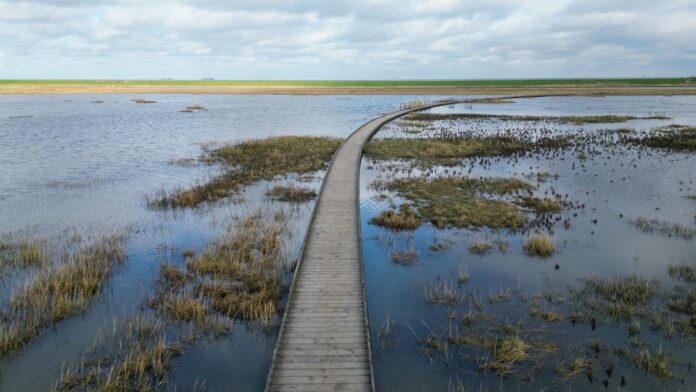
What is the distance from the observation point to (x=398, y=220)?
55.2 feet

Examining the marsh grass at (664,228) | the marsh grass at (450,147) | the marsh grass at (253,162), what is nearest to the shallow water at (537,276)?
the marsh grass at (664,228)

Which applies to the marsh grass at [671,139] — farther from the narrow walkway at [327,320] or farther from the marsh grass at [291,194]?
the narrow walkway at [327,320]

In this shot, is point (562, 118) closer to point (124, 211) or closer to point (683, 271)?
point (683, 271)

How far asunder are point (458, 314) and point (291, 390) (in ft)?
16.7

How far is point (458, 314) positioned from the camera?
34.9 ft

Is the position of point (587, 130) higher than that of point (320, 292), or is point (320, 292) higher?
point (587, 130)

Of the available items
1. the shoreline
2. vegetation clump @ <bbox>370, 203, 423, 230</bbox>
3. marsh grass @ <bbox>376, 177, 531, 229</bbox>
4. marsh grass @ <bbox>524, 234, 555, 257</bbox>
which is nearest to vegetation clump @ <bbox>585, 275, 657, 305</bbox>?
marsh grass @ <bbox>524, 234, 555, 257</bbox>

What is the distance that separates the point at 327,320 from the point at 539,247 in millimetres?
8526

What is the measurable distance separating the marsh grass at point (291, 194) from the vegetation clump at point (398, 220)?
4.43m

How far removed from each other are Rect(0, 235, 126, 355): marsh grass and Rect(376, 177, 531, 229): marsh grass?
11736 mm

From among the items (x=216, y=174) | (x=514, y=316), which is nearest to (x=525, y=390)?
(x=514, y=316)

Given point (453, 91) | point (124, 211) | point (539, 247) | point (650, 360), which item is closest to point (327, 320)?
point (650, 360)

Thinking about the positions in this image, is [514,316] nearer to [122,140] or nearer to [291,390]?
[291,390]

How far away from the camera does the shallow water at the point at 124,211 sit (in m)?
8.81
